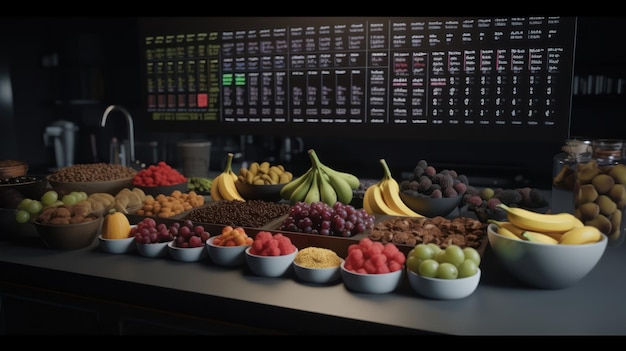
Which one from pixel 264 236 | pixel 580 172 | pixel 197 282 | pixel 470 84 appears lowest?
pixel 197 282

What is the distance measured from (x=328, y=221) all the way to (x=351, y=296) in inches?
14.5

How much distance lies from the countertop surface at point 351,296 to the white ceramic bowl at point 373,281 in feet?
0.06

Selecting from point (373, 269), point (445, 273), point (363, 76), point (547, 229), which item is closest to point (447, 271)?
point (445, 273)

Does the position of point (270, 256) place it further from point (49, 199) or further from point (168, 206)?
point (49, 199)

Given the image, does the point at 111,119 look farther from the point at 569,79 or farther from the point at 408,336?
the point at 408,336

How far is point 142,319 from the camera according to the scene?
5.63ft

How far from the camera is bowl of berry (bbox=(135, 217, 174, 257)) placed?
1906 millimetres

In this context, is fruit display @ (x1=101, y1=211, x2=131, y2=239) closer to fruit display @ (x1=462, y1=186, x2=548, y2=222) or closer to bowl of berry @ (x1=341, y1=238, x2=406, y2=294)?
bowl of berry @ (x1=341, y1=238, x2=406, y2=294)

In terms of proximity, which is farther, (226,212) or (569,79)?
(569,79)

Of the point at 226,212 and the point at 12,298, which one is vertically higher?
the point at 226,212

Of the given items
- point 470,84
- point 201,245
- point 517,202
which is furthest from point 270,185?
point 470,84

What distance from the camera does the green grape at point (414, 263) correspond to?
5.13ft

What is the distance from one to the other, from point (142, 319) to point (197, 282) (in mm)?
216

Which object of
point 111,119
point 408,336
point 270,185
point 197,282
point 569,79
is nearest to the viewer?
point 408,336
